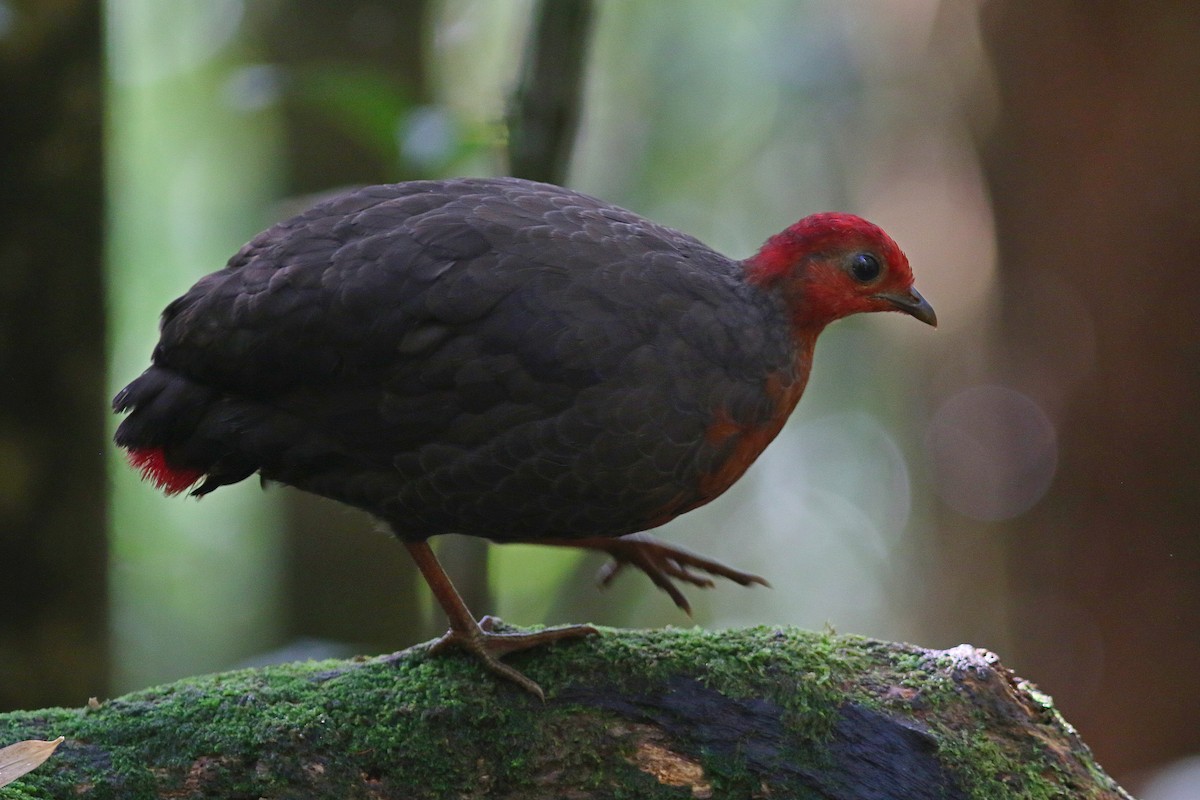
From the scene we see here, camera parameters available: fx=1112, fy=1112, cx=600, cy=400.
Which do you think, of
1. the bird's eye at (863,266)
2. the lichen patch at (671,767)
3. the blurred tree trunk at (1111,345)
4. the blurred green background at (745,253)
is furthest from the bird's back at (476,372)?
the blurred tree trunk at (1111,345)

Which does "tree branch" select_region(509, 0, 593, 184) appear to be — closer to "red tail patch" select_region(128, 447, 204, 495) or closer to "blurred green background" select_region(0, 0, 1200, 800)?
"blurred green background" select_region(0, 0, 1200, 800)

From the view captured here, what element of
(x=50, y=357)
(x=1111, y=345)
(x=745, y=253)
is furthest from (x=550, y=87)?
(x=745, y=253)

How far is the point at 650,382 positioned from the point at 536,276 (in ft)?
1.26

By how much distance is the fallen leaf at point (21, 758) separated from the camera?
7.25 feet

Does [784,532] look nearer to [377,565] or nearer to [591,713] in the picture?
[377,565]

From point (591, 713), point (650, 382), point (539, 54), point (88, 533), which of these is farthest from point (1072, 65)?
point (88, 533)

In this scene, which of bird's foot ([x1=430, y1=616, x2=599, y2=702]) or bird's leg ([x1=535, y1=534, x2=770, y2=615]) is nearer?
bird's foot ([x1=430, y1=616, x2=599, y2=702])

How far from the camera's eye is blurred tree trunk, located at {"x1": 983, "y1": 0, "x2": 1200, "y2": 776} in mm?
5395

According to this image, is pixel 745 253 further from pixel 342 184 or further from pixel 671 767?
pixel 671 767

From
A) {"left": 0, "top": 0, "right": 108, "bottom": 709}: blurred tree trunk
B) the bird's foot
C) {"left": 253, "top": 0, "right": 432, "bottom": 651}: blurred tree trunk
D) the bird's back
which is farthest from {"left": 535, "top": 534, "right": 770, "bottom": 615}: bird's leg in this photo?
{"left": 253, "top": 0, "right": 432, "bottom": 651}: blurred tree trunk

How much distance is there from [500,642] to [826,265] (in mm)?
1342

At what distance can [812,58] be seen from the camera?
958cm

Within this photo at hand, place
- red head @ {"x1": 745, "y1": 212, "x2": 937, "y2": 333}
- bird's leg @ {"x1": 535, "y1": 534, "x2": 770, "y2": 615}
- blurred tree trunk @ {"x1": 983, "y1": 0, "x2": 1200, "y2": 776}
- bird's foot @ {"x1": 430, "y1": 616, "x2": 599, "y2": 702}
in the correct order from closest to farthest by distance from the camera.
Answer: bird's foot @ {"x1": 430, "y1": 616, "x2": 599, "y2": 702}, red head @ {"x1": 745, "y1": 212, "x2": 937, "y2": 333}, bird's leg @ {"x1": 535, "y1": 534, "x2": 770, "y2": 615}, blurred tree trunk @ {"x1": 983, "y1": 0, "x2": 1200, "y2": 776}

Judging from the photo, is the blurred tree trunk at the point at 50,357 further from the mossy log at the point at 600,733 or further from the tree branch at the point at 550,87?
the tree branch at the point at 550,87
